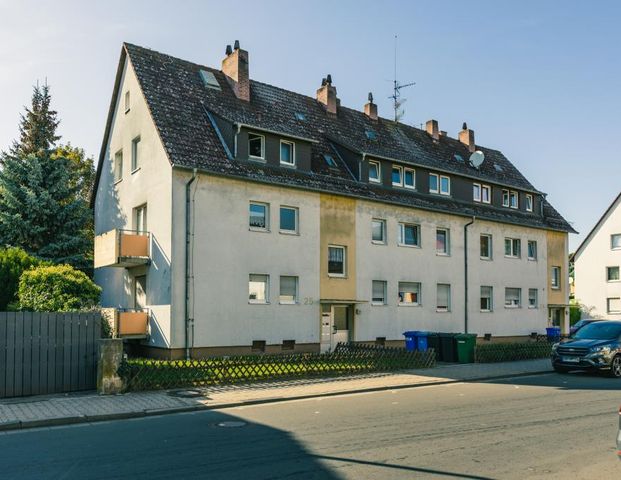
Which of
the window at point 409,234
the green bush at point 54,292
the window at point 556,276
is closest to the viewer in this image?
the green bush at point 54,292

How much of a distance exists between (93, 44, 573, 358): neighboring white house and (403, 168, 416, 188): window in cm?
5

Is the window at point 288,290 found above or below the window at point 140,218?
below

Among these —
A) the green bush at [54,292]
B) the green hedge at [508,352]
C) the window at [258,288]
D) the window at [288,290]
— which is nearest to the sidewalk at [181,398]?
the green hedge at [508,352]

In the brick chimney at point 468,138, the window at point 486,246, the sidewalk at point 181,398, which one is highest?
the brick chimney at point 468,138

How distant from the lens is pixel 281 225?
24141 millimetres

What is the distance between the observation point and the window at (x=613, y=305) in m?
49.2

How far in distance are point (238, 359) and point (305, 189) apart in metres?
9.41

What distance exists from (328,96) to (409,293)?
10.8 m

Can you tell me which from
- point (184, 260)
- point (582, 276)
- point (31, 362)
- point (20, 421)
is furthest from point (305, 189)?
point (582, 276)

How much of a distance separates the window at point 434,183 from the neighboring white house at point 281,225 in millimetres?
121

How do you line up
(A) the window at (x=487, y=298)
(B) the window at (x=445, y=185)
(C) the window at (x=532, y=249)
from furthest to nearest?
(C) the window at (x=532, y=249) → (A) the window at (x=487, y=298) → (B) the window at (x=445, y=185)

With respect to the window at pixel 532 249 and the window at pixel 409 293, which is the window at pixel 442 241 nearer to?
the window at pixel 409 293

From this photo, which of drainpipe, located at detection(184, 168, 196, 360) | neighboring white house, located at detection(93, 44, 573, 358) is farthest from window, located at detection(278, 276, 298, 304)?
drainpipe, located at detection(184, 168, 196, 360)

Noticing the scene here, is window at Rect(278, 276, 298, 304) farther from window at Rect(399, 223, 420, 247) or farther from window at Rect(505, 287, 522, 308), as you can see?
window at Rect(505, 287, 522, 308)
